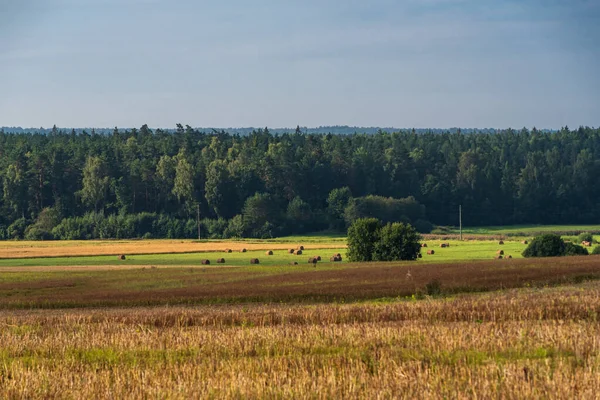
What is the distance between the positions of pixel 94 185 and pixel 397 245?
308ft

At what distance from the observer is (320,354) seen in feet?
70.2

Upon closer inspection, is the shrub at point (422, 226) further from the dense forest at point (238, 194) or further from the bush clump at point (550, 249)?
the bush clump at point (550, 249)

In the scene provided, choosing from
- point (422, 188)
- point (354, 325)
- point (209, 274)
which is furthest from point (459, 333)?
point (422, 188)

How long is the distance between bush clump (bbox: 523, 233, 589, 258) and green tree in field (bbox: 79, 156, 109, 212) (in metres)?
99.5

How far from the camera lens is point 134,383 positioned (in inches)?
704

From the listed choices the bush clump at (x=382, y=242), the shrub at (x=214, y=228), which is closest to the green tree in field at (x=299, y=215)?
the shrub at (x=214, y=228)

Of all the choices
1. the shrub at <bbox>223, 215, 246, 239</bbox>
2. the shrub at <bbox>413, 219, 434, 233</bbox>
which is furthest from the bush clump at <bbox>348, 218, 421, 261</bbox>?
the shrub at <bbox>413, 219, 434, 233</bbox>

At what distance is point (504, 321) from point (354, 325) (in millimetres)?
4739

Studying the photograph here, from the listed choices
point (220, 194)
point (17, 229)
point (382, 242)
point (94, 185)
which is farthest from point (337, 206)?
point (382, 242)

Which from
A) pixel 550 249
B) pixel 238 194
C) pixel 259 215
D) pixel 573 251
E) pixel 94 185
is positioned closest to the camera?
pixel 550 249

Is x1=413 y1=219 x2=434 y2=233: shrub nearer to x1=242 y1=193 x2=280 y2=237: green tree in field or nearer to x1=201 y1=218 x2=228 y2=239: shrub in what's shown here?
x1=242 y1=193 x2=280 y2=237: green tree in field

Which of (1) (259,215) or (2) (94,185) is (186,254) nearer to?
(1) (259,215)

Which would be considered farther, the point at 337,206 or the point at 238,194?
the point at 238,194

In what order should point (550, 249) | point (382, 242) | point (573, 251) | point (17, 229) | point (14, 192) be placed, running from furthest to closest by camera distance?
point (14, 192) < point (17, 229) < point (382, 242) < point (573, 251) < point (550, 249)
